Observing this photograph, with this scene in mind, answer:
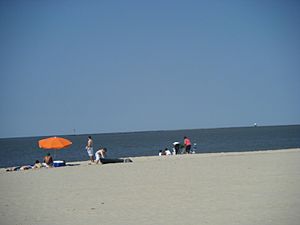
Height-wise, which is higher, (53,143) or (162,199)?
(53,143)

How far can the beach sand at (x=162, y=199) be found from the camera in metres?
8.08

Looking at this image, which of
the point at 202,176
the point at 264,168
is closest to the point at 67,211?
the point at 202,176

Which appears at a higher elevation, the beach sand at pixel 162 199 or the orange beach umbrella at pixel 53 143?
the orange beach umbrella at pixel 53 143

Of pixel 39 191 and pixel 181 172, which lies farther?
pixel 181 172

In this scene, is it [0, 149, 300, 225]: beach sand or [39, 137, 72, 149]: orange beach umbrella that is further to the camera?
[39, 137, 72, 149]: orange beach umbrella

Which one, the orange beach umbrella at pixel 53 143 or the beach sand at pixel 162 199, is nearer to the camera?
the beach sand at pixel 162 199

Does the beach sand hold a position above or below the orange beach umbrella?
below

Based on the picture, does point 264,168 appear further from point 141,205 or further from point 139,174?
point 141,205

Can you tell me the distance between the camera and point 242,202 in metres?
9.15

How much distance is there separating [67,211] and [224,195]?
364 cm

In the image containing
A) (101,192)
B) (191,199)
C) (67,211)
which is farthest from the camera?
(101,192)

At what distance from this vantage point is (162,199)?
1002cm

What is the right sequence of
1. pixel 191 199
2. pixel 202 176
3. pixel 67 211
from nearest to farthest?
pixel 67 211
pixel 191 199
pixel 202 176

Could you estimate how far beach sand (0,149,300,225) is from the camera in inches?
318
